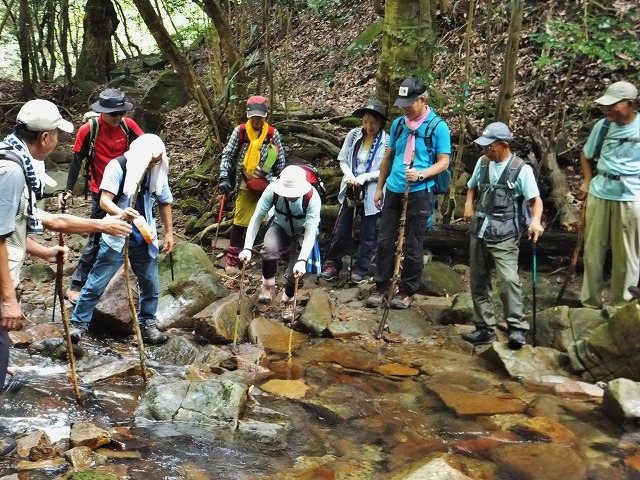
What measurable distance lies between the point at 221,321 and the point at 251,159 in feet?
7.91

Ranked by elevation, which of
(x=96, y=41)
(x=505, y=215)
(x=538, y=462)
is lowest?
(x=538, y=462)

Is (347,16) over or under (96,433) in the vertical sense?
over

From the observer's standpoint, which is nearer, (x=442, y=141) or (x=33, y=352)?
(x=33, y=352)

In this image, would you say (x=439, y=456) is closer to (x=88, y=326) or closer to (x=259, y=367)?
(x=259, y=367)

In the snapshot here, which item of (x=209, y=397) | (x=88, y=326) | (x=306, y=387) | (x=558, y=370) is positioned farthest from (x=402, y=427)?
(x=88, y=326)

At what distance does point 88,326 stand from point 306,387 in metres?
2.39

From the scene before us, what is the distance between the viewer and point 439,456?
422 cm

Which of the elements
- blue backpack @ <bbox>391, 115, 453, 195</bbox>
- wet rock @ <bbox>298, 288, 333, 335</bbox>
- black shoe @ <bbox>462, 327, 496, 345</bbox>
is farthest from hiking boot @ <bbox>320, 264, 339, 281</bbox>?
black shoe @ <bbox>462, 327, 496, 345</bbox>

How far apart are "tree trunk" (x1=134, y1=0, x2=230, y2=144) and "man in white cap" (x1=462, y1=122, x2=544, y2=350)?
626cm

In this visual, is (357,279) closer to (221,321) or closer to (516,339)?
(221,321)

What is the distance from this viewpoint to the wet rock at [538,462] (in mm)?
4031

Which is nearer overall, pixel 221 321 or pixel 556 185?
pixel 221 321

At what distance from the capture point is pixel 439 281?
7758 mm

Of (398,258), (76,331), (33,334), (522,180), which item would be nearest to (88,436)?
(76,331)
